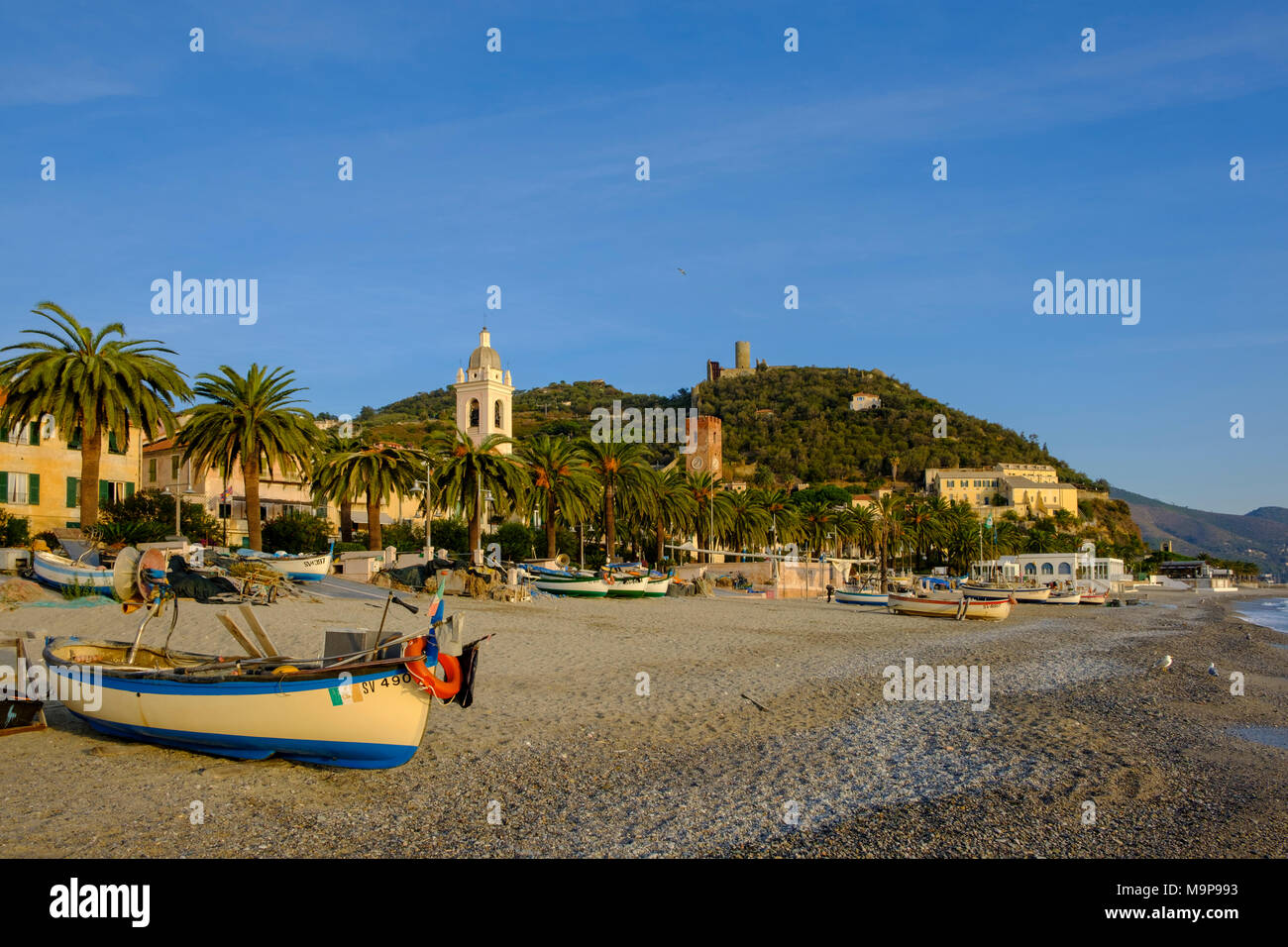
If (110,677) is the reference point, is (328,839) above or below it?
below

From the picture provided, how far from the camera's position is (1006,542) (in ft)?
413

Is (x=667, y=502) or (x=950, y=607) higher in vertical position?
(x=667, y=502)

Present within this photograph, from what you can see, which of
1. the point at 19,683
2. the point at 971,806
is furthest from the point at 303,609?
the point at 971,806

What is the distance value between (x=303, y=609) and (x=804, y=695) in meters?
15.6

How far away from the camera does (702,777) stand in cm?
1138

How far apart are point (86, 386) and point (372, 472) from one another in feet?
41.6

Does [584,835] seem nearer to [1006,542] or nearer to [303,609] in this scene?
[303,609]

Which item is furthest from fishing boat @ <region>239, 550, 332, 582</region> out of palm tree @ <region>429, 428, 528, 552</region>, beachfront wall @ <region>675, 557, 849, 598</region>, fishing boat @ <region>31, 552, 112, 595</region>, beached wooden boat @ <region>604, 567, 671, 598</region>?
beachfront wall @ <region>675, 557, 849, 598</region>

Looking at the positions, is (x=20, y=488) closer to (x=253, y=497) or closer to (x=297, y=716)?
(x=253, y=497)

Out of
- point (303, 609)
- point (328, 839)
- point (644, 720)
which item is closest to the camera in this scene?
point (328, 839)

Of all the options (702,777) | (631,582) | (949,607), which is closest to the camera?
(702,777)

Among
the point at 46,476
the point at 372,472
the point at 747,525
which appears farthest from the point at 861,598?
the point at 46,476

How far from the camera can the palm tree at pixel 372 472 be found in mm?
41188
